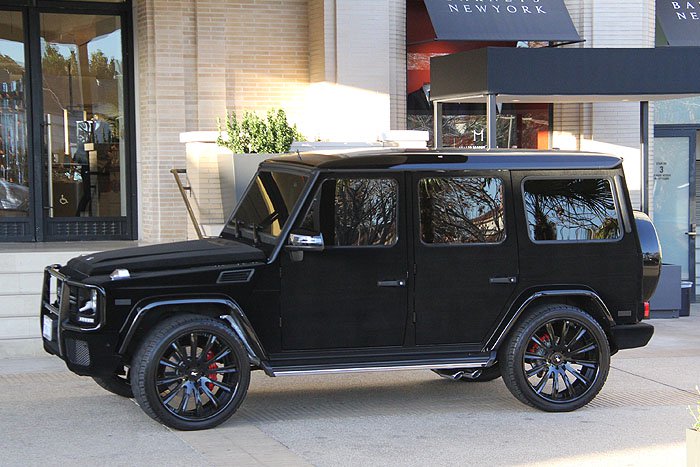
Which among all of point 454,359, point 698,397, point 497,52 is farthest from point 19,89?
point 698,397

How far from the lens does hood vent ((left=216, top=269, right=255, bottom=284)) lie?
298 inches

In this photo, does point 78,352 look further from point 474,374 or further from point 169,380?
point 474,374

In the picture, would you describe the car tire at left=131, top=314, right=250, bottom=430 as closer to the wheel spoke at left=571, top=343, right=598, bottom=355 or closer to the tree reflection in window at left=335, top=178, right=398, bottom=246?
the tree reflection in window at left=335, top=178, right=398, bottom=246

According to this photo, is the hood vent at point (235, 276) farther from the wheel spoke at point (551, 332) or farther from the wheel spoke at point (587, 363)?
Result: the wheel spoke at point (587, 363)

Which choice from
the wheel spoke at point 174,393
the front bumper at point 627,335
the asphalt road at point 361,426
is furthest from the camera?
the front bumper at point 627,335

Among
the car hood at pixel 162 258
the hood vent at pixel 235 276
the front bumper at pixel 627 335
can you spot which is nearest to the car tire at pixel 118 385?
the car hood at pixel 162 258

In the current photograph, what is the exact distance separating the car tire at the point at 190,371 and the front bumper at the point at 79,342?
19 centimetres

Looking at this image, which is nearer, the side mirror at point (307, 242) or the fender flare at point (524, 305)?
the side mirror at point (307, 242)

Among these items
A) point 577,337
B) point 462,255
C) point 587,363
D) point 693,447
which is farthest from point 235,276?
point 693,447

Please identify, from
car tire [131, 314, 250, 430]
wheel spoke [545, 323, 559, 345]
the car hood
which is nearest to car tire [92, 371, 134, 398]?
car tire [131, 314, 250, 430]

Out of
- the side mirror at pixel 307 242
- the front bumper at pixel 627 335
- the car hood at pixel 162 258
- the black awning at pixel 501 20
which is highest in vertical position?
the black awning at pixel 501 20

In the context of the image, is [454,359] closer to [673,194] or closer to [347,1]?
[347,1]

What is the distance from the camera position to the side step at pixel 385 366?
7680 millimetres

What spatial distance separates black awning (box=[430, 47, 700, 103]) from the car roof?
13.4ft
